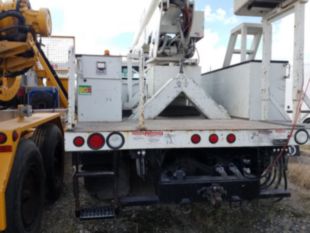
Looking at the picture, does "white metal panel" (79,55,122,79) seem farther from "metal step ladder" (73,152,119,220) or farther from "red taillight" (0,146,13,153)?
"red taillight" (0,146,13,153)

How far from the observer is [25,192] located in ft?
8.08

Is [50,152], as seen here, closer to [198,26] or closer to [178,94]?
[178,94]

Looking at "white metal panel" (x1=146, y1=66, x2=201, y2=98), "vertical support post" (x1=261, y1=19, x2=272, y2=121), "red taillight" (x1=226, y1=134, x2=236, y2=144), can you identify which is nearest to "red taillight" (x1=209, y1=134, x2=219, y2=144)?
"red taillight" (x1=226, y1=134, x2=236, y2=144)

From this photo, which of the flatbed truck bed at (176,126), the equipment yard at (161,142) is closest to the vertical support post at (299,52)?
the equipment yard at (161,142)

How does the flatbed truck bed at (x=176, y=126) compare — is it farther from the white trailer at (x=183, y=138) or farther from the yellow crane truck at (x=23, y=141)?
the yellow crane truck at (x=23, y=141)

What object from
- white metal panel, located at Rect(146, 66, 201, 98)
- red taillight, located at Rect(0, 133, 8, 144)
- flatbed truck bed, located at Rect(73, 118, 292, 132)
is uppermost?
white metal panel, located at Rect(146, 66, 201, 98)

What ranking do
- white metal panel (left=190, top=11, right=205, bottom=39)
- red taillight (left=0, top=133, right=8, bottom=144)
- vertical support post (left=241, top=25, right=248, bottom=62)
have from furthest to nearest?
vertical support post (left=241, top=25, right=248, bottom=62), white metal panel (left=190, top=11, right=205, bottom=39), red taillight (left=0, top=133, right=8, bottom=144)

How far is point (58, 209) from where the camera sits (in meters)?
3.49

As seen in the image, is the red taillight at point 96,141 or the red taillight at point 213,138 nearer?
the red taillight at point 96,141

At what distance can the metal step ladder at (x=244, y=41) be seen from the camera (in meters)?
5.06

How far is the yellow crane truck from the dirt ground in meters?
0.34

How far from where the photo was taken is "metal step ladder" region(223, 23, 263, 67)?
5059mm

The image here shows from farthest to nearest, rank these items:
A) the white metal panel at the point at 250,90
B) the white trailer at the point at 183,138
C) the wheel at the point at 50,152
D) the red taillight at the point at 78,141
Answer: the white metal panel at the point at 250,90, the wheel at the point at 50,152, the white trailer at the point at 183,138, the red taillight at the point at 78,141

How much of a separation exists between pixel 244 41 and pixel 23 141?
4176 millimetres
